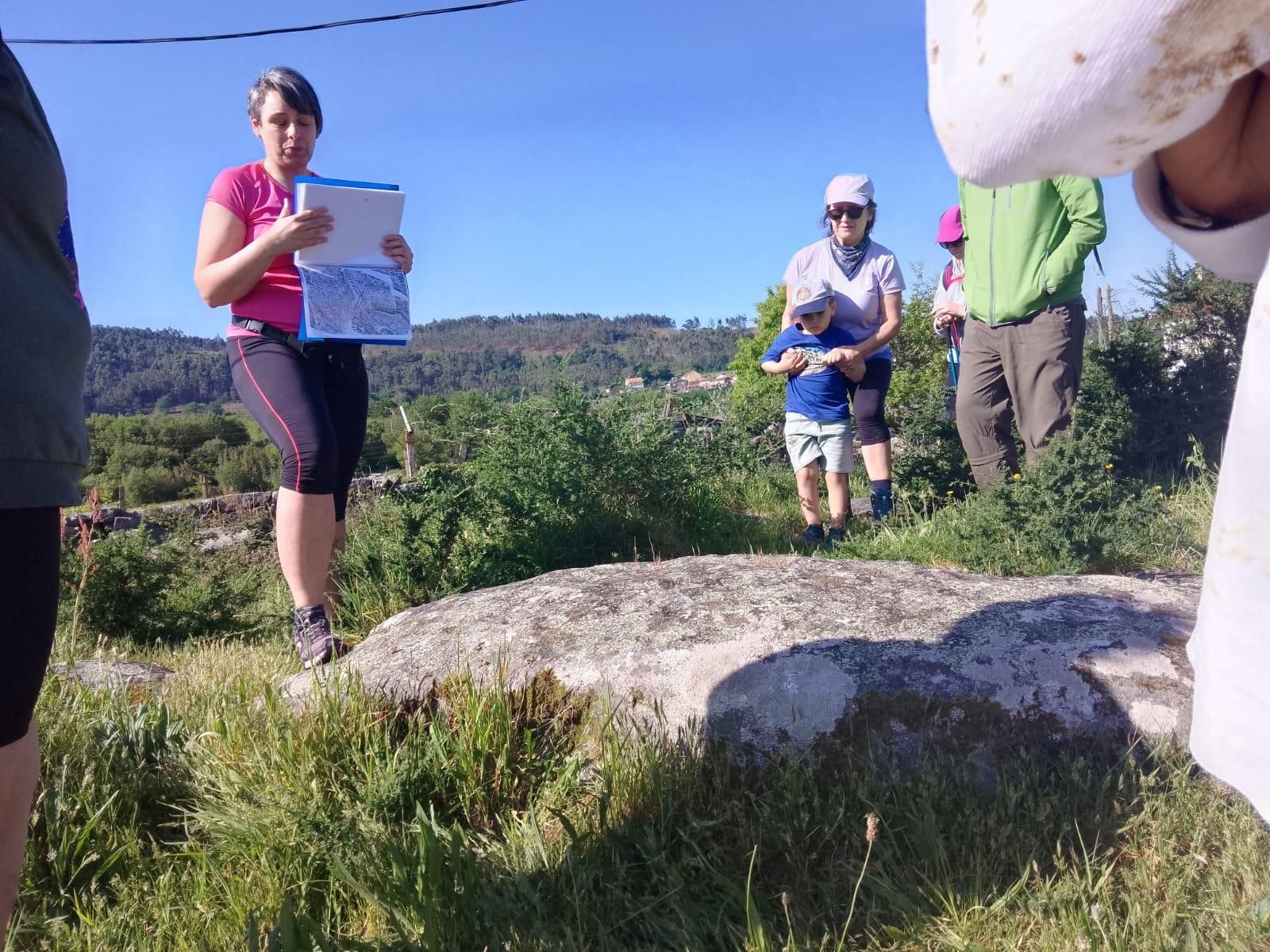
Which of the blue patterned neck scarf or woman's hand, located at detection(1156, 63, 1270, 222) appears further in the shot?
the blue patterned neck scarf

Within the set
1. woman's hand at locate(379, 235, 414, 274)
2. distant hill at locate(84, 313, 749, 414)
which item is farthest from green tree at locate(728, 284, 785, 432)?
distant hill at locate(84, 313, 749, 414)

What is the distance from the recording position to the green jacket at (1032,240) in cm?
403

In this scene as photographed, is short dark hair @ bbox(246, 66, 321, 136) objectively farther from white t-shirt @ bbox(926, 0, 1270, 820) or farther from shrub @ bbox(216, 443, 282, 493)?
shrub @ bbox(216, 443, 282, 493)

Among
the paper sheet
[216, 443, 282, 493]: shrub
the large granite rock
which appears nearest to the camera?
the large granite rock

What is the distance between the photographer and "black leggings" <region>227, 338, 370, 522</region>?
9.86 feet

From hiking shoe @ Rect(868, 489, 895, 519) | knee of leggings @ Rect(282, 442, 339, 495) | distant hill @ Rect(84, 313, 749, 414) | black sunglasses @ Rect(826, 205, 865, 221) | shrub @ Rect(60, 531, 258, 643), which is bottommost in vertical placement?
shrub @ Rect(60, 531, 258, 643)

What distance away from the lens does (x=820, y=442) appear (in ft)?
16.3

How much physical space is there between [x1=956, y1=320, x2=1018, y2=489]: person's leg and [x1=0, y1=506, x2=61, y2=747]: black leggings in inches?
168

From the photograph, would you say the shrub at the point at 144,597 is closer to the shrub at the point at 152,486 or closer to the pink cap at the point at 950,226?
the pink cap at the point at 950,226

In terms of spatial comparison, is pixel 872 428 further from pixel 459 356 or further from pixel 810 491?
pixel 459 356

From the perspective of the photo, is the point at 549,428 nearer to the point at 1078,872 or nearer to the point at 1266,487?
the point at 1078,872

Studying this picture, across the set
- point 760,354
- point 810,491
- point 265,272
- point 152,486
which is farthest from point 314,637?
point 152,486

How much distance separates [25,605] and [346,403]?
2052 mm

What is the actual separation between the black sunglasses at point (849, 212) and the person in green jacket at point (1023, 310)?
21.3 inches
